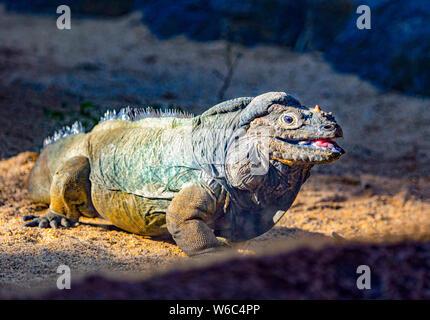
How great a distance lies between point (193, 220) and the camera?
407 centimetres

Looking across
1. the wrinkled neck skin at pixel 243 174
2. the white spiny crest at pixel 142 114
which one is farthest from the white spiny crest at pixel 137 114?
the wrinkled neck skin at pixel 243 174

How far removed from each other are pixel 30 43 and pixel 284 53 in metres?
8.07

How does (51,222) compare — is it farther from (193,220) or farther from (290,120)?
(290,120)

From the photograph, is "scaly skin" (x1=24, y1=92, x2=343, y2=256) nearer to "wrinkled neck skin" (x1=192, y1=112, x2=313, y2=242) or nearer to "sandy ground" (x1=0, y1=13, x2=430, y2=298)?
"wrinkled neck skin" (x1=192, y1=112, x2=313, y2=242)

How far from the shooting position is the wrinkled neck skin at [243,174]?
3.98 metres

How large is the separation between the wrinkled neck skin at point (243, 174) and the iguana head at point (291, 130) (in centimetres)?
11

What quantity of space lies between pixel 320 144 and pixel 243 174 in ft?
2.28

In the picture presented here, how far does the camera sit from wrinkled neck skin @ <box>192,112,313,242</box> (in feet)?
13.1

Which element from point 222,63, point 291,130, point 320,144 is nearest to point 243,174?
point 291,130

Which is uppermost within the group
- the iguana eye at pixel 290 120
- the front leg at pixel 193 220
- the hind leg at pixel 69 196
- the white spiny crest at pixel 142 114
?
the white spiny crest at pixel 142 114

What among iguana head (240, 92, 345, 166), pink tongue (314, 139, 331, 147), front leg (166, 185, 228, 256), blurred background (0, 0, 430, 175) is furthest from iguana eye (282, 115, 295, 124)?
blurred background (0, 0, 430, 175)

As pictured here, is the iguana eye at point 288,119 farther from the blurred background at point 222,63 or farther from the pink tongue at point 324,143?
the blurred background at point 222,63

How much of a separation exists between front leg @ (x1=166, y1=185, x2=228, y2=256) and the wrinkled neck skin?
0.66 feet

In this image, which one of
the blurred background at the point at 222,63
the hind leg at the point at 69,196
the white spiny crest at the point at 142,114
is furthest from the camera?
the blurred background at the point at 222,63
